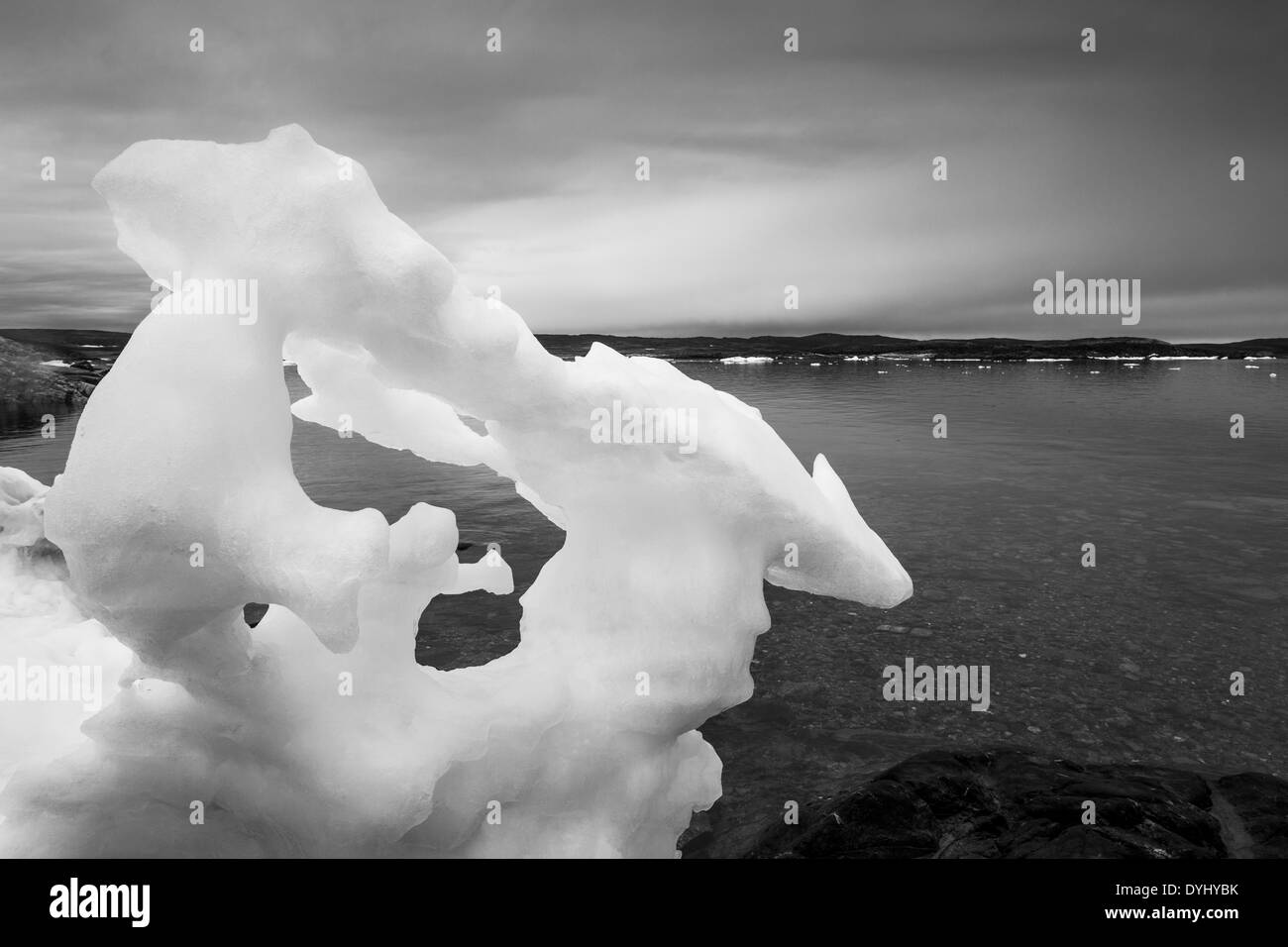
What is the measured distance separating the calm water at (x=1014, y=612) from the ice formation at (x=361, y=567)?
1969mm

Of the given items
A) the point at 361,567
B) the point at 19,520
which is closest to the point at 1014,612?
the point at 361,567

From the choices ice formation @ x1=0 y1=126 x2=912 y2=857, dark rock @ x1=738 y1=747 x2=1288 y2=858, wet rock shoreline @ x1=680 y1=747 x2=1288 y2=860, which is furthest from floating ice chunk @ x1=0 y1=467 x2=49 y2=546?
dark rock @ x1=738 y1=747 x2=1288 y2=858

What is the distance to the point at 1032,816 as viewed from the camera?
211 inches

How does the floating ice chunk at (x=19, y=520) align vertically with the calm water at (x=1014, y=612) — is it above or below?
above

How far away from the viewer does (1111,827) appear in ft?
16.9

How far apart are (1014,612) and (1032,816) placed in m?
5.80

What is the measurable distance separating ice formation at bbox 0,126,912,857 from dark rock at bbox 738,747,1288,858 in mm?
909

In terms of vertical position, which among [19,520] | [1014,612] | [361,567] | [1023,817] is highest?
[361,567]

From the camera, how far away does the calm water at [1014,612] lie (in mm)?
7473

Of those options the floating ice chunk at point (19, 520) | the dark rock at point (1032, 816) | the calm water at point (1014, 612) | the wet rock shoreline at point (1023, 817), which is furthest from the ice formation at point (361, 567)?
the floating ice chunk at point (19, 520)

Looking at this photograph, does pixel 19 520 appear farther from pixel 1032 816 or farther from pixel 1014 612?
pixel 1014 612

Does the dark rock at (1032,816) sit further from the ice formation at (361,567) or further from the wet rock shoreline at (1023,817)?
the ice formation at (361,567)

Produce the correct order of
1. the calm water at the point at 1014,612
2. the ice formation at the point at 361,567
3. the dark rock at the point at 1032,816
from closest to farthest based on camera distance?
1. the ice formation at the point at 361,567
2. the dark rock at the point at 1032,816
3. the calm water at the point at 1014,612

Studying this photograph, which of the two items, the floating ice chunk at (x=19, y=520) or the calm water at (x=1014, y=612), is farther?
the floating ice chunk at (x=19, y=520)
